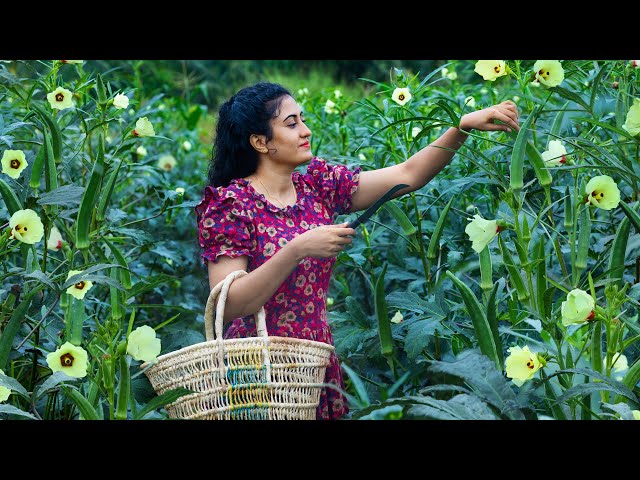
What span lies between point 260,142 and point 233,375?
2.42 feet

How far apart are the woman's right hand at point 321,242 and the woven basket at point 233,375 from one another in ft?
0.61

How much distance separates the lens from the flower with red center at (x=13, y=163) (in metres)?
2.45

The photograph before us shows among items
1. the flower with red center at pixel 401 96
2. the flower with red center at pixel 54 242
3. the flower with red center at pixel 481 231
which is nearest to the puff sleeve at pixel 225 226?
the flower with red center at pixel 54 242

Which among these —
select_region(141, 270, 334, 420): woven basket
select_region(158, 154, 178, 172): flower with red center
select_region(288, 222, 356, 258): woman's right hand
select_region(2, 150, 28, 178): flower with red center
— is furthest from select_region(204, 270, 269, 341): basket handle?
select_region(158, 154, 178, 172): flower with red center

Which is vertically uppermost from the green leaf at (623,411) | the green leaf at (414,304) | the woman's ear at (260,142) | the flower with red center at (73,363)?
the woman's ear at (260,142)

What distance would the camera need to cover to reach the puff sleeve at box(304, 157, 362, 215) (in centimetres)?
266

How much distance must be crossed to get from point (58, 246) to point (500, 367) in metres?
1.31

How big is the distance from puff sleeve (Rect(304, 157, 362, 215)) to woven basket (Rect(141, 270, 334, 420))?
571 mm

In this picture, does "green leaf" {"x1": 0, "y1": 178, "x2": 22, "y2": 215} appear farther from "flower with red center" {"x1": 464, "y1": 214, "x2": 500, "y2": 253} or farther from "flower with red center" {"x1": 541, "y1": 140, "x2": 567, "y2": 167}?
"flower with red center" {"x1": 541, "y1": 140, "x2": 567, "y2": 167}

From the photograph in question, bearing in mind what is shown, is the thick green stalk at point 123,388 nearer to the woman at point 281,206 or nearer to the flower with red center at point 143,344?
the flower with red center at point 143,344

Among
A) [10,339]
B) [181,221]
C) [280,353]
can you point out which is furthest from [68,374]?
[181,221]

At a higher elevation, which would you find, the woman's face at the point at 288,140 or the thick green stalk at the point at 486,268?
the woman's face at the point at 288,140

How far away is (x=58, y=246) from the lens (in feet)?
8.93
